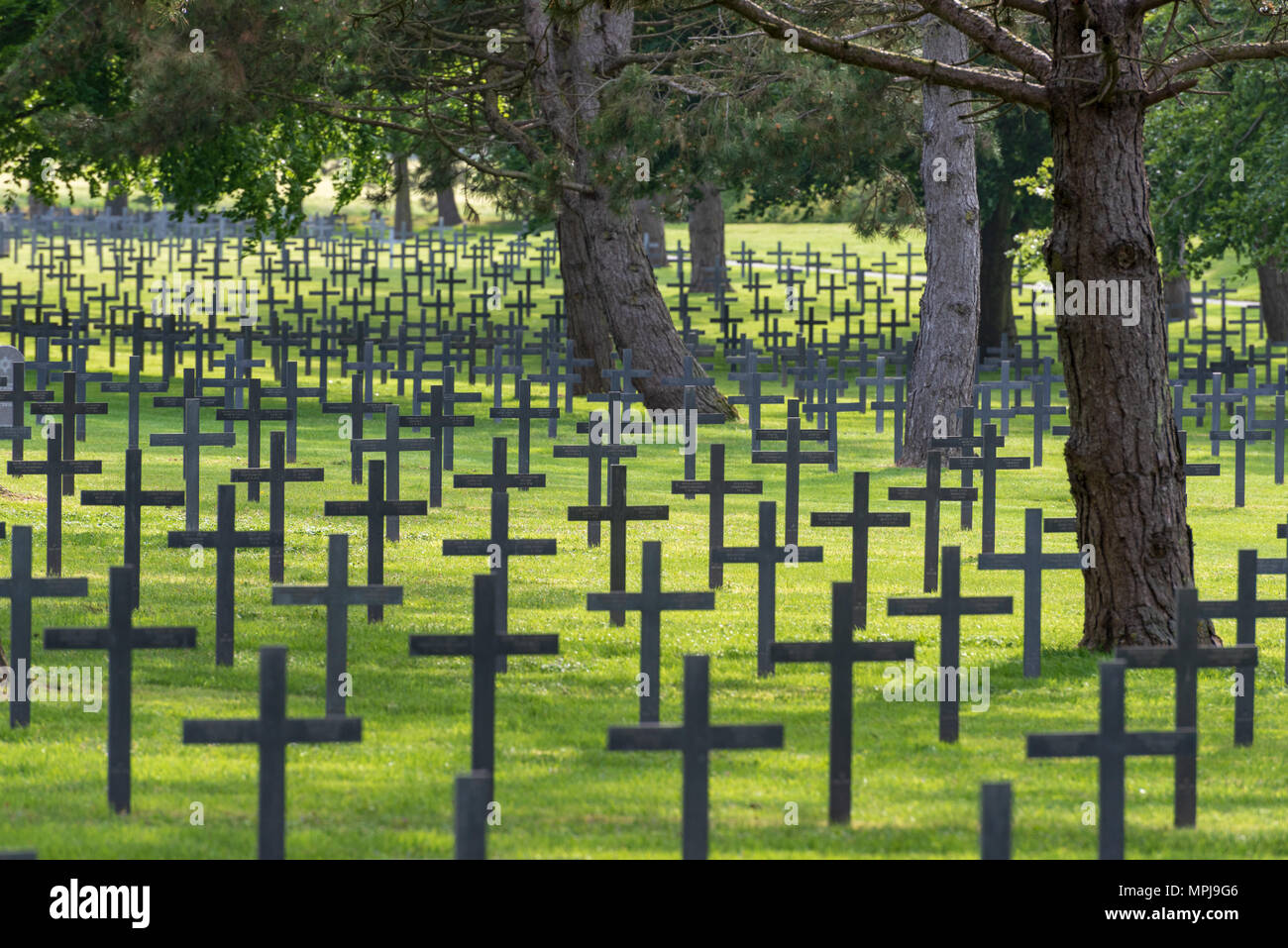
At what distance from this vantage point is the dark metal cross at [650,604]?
25.6 feet

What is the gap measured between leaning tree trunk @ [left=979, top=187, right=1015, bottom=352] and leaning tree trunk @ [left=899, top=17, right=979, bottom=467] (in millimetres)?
16648

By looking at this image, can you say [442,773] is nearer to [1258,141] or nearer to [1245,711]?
[1245,711]

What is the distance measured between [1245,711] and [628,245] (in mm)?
18233

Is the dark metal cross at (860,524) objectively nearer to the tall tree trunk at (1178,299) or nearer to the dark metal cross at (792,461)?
the dark metal cross at (792,461)

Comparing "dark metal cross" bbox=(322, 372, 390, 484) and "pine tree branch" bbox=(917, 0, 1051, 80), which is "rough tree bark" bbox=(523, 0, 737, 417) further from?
"pine tree branch" bbox=(917, 0, 1051, 80)

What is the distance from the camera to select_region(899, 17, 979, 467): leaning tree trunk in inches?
777

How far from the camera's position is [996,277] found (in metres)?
37.8

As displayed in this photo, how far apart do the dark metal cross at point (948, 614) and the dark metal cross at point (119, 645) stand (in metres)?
2.97

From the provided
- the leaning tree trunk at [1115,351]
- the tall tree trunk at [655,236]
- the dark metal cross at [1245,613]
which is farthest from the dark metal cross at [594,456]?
the tall tree trunk at [655,236]

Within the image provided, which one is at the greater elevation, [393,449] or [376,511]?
[393,449]

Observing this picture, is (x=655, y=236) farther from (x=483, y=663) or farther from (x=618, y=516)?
(x=483, y=663)

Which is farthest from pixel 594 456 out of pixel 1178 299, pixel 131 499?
pixel 1178 299

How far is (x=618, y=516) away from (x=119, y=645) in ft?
14.3
